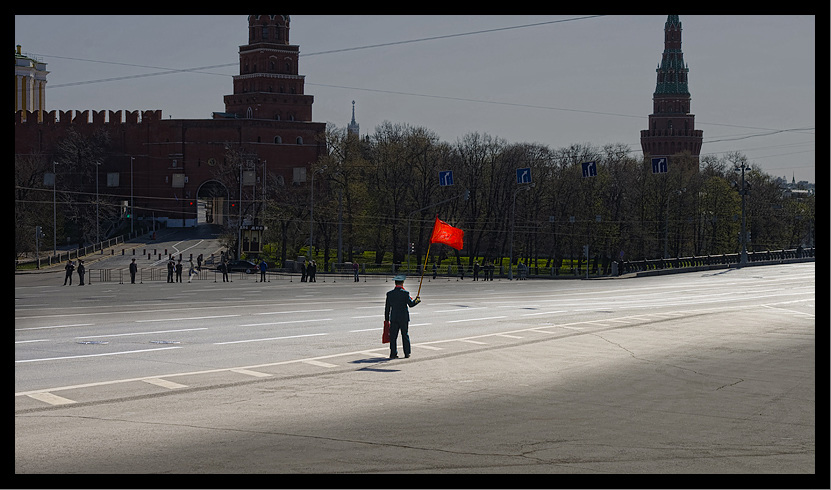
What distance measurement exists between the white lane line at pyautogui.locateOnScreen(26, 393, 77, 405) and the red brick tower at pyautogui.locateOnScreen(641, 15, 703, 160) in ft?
477

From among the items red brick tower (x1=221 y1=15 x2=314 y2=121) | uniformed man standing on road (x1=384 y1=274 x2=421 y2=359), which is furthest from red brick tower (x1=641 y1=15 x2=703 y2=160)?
uniformed man standing on road (x1=384 y1=274 x2=421 y2=359)

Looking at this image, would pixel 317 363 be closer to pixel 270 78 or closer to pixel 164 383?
pixel 164 383

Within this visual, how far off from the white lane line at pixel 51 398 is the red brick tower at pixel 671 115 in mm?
145384

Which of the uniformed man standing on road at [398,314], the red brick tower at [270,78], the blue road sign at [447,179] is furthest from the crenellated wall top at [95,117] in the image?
the uniformed man standing on road at [398,314]

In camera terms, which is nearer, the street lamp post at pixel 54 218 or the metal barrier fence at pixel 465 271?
the metal barrier fence at pixel 465 271

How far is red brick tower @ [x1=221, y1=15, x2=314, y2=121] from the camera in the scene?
121625 millimetres

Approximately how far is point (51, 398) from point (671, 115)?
487ft

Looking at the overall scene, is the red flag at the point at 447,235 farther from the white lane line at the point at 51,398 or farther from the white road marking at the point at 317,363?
the white lane line at the point at 51,398

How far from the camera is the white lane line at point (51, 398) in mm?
13016

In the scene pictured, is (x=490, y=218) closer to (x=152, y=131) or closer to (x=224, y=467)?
(x=152, y=131)

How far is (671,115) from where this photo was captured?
152125mm

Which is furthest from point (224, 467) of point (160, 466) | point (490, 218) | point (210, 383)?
point (490, 218)

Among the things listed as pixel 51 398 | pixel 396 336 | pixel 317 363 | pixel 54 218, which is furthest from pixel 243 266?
pixel 51 398

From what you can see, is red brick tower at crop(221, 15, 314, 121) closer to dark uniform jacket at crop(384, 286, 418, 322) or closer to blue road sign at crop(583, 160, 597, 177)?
blue road sign at crop(583, 160, 597, 177)
